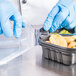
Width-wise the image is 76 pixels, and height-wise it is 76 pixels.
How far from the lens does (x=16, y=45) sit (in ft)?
3.66

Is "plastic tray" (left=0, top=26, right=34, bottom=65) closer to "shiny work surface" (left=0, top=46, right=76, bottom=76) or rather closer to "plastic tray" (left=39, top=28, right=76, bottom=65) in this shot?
"shiny work surface" (left=0, top=46, right=76, bottom=76)

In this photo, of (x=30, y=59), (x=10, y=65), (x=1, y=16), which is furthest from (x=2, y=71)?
(x=1, y=16)

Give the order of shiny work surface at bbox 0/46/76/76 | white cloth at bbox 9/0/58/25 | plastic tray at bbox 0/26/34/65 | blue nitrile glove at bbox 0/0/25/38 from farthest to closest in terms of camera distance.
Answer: white cloth at bbox 9/0/58/25 < plastic tray at bbox 0/26/34/65 < blue nitrile glove at bbox 0/0/25/38 < shiny work surface at bbox 0/46/76/76

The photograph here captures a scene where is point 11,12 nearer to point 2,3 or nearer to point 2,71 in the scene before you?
point 2,3

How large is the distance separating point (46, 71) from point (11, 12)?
36cm

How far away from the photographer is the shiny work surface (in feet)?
2.33

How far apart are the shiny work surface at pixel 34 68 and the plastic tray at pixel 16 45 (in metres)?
0.10

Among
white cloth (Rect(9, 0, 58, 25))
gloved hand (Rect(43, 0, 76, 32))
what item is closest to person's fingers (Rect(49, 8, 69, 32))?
gloved hand (Rect(43, 0, 76, 32))

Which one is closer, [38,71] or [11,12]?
[38,71]

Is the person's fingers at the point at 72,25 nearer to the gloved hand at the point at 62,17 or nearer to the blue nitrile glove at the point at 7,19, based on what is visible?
the gloved hand at the point at 62,17

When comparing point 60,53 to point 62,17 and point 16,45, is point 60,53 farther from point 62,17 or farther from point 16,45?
point 16,45

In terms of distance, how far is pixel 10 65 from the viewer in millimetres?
801

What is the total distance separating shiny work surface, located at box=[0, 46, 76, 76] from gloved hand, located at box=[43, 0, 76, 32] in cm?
22

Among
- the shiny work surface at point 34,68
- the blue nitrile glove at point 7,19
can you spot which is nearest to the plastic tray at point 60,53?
Answer: the shiny work surface at point 34,68
